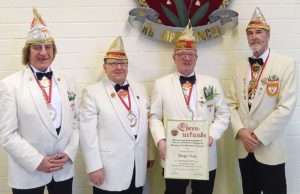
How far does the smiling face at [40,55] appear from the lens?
1874mm

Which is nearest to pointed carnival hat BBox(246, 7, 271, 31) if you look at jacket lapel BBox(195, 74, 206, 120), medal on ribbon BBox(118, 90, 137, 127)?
jacket lapel BBox(195, 74, 206, 120)

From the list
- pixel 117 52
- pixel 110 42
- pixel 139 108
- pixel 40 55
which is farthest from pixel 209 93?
pixel 40 55

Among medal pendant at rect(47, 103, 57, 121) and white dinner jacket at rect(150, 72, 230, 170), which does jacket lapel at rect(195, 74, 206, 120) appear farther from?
medal pendant at rect(47, 103, 57, 121)

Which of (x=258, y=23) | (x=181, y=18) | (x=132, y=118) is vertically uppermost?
(x=181, y=18)

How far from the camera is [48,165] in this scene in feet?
5.99

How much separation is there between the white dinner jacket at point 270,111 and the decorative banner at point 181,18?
0.56m

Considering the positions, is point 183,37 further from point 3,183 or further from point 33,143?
point 3,183

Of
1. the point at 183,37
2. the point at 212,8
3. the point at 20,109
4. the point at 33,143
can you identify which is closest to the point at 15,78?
the point at 20,109

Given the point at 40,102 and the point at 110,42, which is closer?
the point at 40,102

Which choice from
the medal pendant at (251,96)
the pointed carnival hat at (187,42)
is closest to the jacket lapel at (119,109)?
the pointed carnival hat at (187,42)

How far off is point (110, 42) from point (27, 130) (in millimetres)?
1185

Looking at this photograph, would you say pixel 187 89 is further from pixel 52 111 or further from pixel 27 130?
pixel 27 130

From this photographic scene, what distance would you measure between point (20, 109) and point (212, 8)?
192 cm

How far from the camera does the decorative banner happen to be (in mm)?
2535
